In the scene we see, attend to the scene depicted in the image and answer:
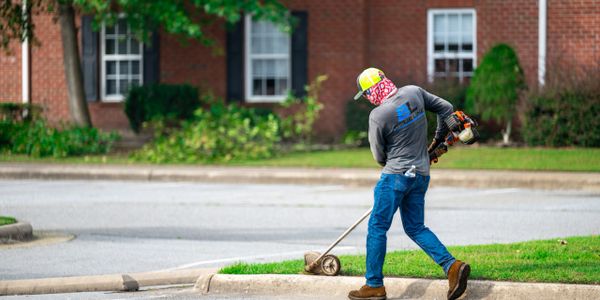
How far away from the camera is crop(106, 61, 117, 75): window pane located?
1134 inches

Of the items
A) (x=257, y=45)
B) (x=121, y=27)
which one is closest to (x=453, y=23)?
(x=257, y=45)

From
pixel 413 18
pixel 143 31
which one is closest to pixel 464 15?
pixel 413 18

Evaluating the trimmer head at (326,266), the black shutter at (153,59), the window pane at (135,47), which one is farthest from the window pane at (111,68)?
the trimmer head at (326,266)

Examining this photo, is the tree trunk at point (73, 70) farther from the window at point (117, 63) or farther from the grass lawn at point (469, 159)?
the window at point (117, 63)

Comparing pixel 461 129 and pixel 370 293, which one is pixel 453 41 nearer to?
pixel 461 129

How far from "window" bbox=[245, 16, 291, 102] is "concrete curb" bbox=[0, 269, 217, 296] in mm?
18101

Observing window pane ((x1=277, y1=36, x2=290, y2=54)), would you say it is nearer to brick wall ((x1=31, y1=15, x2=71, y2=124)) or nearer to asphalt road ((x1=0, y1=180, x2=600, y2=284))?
brick wall ((x1=31, y1=15, x2=71, y2=124))

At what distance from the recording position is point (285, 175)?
20.1 metres

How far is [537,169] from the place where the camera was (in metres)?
19.7

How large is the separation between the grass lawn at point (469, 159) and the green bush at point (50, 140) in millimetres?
379

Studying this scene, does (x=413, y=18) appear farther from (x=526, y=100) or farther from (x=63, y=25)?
(x=63, y=25)

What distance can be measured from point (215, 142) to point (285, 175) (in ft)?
12.2

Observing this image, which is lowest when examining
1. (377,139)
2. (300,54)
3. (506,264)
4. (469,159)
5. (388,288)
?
(388,288)

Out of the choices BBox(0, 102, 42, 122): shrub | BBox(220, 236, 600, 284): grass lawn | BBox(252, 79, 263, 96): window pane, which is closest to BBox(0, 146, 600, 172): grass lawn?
BBox(0, 102, 42, 122): shrub
